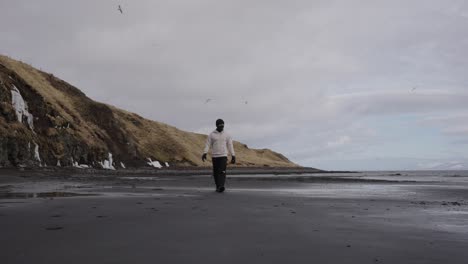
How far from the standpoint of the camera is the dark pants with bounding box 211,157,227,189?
49.4 feet

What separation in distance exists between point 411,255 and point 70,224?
4.37 metres

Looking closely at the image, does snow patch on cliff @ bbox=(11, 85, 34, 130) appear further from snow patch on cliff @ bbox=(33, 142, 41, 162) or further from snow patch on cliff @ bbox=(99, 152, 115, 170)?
snow patch on cliff @ bbox=(99, 152, 115, 170)

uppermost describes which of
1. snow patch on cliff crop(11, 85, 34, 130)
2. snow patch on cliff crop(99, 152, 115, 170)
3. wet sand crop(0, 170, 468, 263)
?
snow patch on cliff crop(11, 85, 34, 130)

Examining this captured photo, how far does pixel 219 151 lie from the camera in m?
15.5

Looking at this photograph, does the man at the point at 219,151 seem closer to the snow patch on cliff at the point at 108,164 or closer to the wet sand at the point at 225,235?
the wet sand at the point at 225,235

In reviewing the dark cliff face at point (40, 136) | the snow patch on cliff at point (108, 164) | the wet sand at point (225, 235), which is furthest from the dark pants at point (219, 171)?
the snow patch on cliff at point (108, 164)

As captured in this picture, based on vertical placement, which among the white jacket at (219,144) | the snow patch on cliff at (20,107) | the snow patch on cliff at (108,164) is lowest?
the white jacket at (219,144)

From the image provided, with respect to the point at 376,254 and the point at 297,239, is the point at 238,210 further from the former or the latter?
the point at 376,254

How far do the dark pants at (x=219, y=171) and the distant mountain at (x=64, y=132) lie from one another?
24.6 m

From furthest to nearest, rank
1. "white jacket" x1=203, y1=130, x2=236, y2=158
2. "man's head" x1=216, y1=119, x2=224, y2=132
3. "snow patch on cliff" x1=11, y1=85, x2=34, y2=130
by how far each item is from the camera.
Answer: "snow patch on cliff" x1=11, y1=85, x2=34, y2=130
"man's head" x1=216, y1=119, x2=224, y2=132
"white jacket" x1=203, y1=130, x2=236, y2=158

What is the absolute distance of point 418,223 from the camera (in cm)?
702

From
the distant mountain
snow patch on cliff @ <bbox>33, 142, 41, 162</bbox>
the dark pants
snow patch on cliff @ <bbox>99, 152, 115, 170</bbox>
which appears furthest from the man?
snow patch on cliff @ <bbox>99, 152, 115, 170</bbox>

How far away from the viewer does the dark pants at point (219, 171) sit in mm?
15042

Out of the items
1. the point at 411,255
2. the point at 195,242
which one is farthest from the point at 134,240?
the point at 411,255
